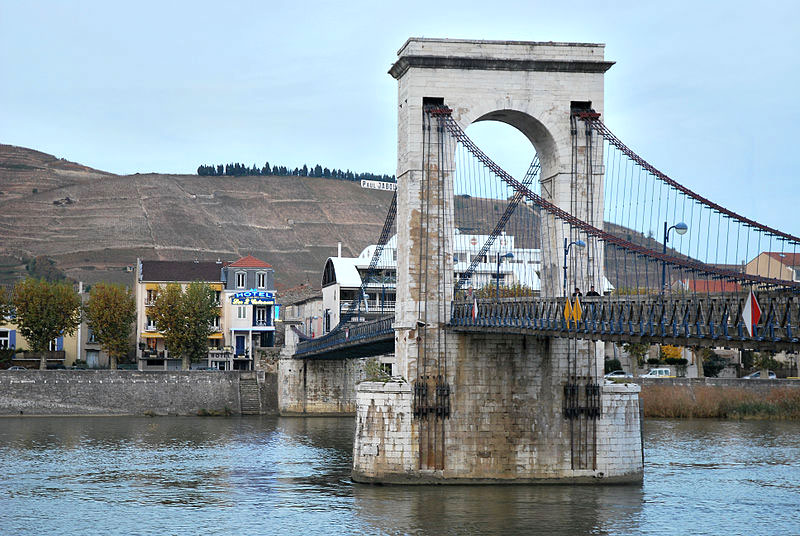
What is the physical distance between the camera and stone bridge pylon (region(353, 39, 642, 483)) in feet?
131

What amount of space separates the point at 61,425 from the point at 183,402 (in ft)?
32.8

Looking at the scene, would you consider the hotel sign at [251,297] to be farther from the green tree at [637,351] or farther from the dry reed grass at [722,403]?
the dry reed grass at [722,403]

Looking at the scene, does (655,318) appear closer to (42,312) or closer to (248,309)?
(42,312)

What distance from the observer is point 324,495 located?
38.7m

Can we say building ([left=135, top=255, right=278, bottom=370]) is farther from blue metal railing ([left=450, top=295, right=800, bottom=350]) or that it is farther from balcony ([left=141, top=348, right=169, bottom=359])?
blue metal railing ([left=450, top=295, right=800, bottom=350])

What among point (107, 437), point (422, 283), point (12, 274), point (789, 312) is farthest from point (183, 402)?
point (12, 274)

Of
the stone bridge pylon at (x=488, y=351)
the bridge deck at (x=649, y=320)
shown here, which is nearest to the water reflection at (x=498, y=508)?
the stone bridge pylon at (x=488, y=351)

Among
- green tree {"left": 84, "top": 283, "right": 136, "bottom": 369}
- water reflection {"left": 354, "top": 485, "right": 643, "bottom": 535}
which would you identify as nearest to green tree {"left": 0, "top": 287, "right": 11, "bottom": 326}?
green tree {"left": 84, "top": 283, "right": 136, "bottom": 369}

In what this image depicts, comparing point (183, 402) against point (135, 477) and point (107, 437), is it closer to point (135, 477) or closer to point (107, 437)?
point (107, 437)

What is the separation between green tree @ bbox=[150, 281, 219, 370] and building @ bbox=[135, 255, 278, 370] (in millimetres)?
3190

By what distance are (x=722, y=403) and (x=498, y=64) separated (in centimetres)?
3670

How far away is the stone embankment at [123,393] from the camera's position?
6994 cm

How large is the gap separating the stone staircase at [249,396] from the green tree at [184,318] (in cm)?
695

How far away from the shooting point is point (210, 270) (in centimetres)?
8925
